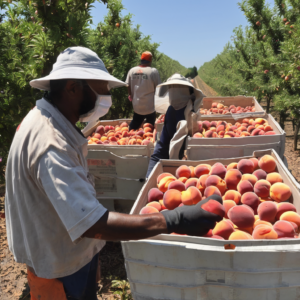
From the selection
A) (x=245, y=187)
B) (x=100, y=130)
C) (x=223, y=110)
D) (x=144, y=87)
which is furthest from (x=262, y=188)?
(x=144, y=87)

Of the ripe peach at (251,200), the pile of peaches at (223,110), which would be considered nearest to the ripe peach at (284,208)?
the ripe peach at (251,200)

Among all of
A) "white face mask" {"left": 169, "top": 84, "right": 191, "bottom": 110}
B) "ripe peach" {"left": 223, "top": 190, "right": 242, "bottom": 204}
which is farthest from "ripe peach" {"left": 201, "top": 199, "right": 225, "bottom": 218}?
"white face mask" {"left": 169, "top": 84, "right": 191, "bottom": 110}

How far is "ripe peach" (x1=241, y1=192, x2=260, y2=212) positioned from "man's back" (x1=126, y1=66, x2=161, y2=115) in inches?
137

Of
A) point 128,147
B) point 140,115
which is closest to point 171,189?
point 128,147

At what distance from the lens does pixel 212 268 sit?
1068 millimetres

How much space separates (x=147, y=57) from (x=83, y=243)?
172 inches

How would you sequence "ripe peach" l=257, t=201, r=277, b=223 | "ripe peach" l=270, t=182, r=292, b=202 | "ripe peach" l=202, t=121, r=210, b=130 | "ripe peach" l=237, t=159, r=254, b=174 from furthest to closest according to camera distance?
"ripe peach" l=202, t=121, r=210, b=130, "ripe peach" l=237, t=159, r=254, b=174, "ripe peach" l=270, t=182, r=292, b=202, "ripe peach" l=257, t=201, r=277, b=223

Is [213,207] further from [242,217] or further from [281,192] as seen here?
[281,192]

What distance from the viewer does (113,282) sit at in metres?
2.36

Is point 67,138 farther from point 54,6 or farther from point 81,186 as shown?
point 54,6

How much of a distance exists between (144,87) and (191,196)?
12.0 ft

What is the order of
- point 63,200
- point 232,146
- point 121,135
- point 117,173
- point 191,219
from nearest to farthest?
point 63,200 < point 191,219 < point 232,146 < point 117,173 < point 121,135

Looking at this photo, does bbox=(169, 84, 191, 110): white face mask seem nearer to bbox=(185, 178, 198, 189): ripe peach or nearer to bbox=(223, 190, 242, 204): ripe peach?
bbox=(185, 178, 198, 189): ripe peach

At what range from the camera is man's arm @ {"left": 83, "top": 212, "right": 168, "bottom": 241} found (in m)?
0.92
